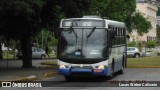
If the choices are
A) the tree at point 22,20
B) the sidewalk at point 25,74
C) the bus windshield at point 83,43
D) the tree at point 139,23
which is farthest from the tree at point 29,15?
the tree at point 139,23

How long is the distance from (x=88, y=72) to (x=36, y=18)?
38.8 ft

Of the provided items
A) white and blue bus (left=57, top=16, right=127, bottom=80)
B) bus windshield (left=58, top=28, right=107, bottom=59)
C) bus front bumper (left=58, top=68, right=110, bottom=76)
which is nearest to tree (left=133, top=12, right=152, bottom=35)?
white and blue bus (left=57, top=16, right=127, bottom=80)

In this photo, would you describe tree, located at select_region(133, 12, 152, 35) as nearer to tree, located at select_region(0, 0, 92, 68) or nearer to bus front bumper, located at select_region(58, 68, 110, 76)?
tree, located at select_region(0, 0, 92, 68)

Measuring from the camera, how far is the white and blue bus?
23.9m

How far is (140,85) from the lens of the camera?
21.6 meters

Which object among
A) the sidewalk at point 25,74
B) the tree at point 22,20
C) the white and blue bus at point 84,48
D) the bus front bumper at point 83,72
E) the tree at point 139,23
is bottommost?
the sidewalk at point 25,74

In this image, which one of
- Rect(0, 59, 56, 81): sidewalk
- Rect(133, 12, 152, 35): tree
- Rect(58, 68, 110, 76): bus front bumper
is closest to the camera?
Rect(58, 68, 110, 76): bus front bumper

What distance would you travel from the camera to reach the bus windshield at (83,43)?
23938mm

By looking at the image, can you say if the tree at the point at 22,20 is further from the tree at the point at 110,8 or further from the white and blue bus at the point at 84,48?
the tree at the point at 110,8

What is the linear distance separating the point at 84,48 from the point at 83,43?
27 centimetres

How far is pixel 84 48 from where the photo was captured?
2397 cm

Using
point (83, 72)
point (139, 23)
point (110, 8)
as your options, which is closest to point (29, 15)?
point (83, 72)

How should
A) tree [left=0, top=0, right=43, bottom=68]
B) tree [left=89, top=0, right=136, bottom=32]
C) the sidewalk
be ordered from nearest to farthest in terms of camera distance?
the sidewalk → tree [left=0, top=0, right=43, bottom=68] → tree [left=89, top=0, right=136, bottom=32]

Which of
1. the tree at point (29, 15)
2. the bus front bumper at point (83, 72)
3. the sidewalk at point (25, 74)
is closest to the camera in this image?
the bus front bumper at point (83, 72)
